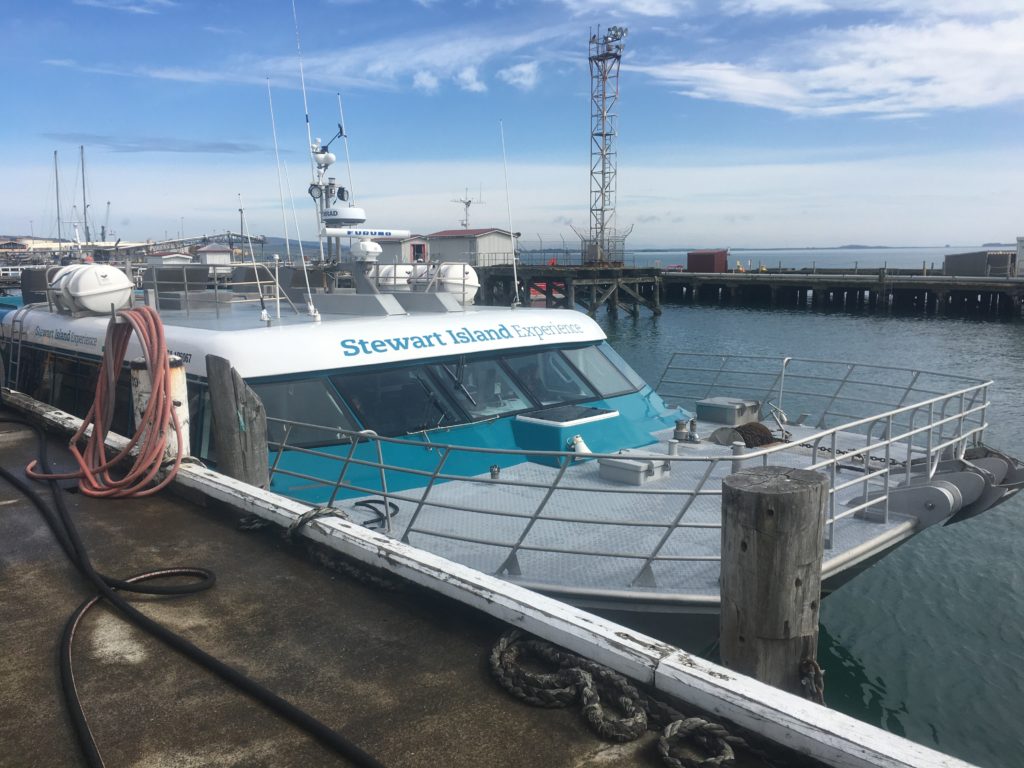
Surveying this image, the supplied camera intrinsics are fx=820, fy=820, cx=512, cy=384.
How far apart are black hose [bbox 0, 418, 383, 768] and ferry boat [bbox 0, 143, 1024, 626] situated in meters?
1.23

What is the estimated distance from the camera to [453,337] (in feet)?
26.9

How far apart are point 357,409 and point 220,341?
1383 millimetres

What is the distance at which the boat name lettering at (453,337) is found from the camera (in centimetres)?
773

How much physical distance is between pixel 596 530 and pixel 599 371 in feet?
10.3

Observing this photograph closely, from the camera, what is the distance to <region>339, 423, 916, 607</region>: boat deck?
5.26 m

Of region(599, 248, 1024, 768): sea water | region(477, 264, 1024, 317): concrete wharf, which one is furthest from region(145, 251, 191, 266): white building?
region(477, 264, 1024, 317): concrete wharf

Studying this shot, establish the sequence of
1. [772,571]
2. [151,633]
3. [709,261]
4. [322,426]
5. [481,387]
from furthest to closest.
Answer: [709,261], [481,387], [322,426], [151,633], [772,571]

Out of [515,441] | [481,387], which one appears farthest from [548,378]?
[515,441]

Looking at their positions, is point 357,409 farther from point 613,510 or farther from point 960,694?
point 960,694

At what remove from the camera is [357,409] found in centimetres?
741

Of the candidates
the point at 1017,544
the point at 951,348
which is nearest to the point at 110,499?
the point at 1017,544

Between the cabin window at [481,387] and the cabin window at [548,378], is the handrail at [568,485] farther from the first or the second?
the cabin window at [548,378]

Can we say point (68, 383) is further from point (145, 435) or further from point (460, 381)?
point (460, 381)

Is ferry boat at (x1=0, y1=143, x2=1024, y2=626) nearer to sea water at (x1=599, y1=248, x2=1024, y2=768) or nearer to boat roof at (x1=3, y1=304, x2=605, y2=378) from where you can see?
boat roof at (x1=3, y1=304, x2=605, y2=378)
